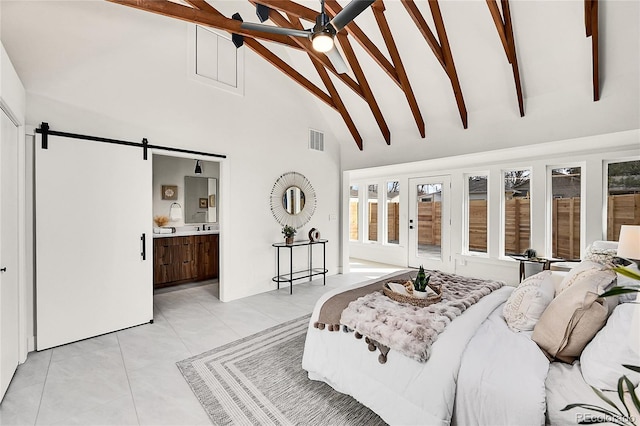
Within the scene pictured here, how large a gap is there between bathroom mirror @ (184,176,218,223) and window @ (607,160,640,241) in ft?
21.5

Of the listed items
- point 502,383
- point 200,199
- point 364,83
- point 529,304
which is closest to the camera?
point 502,383

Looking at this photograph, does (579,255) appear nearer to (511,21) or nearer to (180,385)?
(511,21)

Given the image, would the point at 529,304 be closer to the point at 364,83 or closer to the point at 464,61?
the point at 464,61

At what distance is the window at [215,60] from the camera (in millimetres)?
3838

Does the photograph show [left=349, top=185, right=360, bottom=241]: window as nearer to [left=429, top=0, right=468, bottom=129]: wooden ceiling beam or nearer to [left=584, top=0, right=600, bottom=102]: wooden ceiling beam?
[left=429, top=0, right=468, bottom=129]: wooden ceiling beam

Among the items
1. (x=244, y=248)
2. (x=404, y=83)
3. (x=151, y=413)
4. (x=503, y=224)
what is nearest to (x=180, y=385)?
(x=151, y=413)

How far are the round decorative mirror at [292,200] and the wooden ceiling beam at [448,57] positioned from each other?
9.07ft

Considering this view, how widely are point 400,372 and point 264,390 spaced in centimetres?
108

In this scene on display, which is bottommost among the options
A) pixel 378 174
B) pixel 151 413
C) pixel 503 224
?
pixel 151 413

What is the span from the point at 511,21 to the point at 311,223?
402 cm

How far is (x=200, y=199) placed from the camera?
564 cm

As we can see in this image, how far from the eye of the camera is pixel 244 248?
14.4 ft

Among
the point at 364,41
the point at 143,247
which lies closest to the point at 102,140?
the point at 143,247

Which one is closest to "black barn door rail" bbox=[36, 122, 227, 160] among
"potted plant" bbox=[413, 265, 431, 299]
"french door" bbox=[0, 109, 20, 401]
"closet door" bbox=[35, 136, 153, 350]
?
"closet door" bbox=[35, 136, 153, 350]
